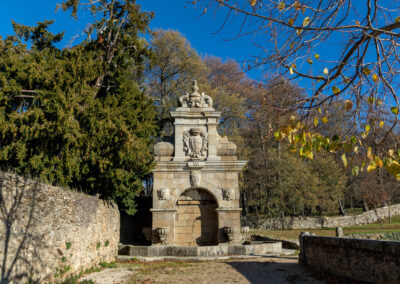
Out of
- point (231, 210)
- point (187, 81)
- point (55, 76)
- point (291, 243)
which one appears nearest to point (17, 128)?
point (55, 76)

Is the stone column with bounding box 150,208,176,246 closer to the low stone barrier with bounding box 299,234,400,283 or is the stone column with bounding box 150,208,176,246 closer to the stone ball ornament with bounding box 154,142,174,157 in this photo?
the stone ball ornament with bounding box 154,142,174,157

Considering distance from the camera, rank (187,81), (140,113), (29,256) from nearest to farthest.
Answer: (29,256) → (140,113) → (187,81)

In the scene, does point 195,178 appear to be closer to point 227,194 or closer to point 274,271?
point 227,194

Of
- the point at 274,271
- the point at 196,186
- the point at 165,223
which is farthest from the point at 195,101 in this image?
the point at 274,271

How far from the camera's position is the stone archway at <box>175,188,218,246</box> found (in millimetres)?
13039

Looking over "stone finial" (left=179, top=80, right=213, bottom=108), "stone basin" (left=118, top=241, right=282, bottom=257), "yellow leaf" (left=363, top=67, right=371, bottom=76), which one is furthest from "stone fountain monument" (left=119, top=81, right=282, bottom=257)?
"yellow leaf" (left=363, top=67, right=371, bottom=76)

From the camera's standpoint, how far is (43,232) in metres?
6.52

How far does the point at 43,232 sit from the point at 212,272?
4437 millimetres

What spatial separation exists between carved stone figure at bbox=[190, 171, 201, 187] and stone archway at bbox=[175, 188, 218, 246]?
19.7 inches

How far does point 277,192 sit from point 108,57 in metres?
15.4

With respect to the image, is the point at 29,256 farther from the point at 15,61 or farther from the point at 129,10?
the point at 129,10

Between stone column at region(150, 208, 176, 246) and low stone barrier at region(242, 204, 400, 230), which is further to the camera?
low stone barrier at region(242, 204, 400, 230)

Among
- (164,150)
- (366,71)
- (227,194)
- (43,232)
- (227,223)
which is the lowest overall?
(227,223)

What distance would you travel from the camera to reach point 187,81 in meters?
23.0
